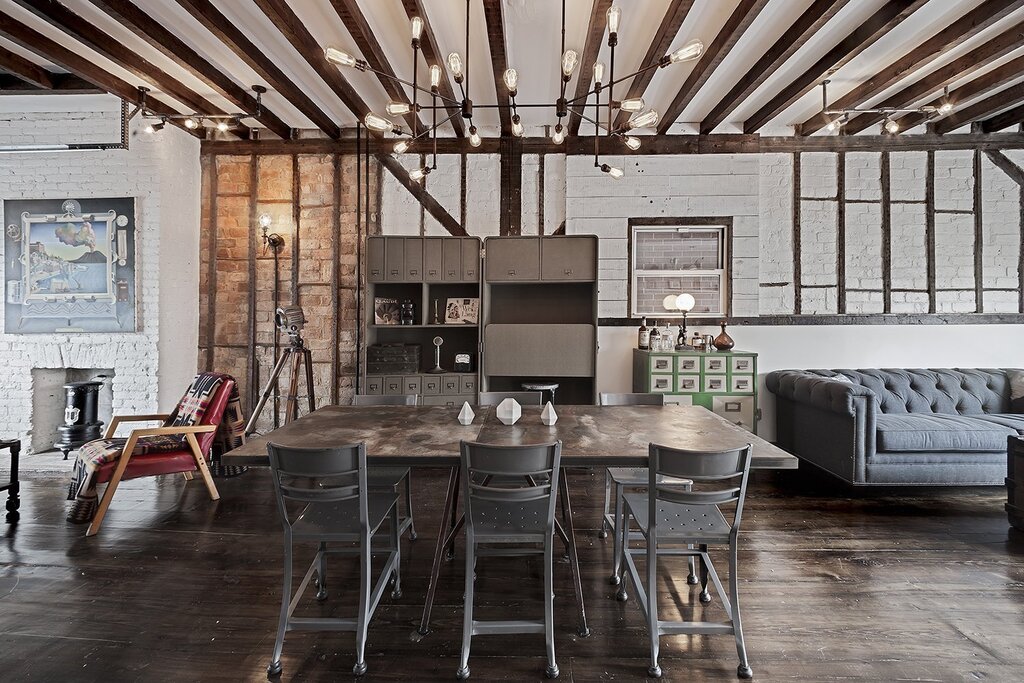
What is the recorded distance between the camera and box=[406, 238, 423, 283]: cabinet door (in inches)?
209

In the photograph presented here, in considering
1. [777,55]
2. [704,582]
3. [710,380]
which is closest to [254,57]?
[777,55]

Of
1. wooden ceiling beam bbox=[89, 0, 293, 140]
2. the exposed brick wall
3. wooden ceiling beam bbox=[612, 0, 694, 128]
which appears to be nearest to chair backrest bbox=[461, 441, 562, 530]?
wooden ceiling beam bbox=[612, 0, 694, 128]

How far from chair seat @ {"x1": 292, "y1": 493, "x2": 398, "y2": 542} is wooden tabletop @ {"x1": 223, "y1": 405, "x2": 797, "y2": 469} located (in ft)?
0.95

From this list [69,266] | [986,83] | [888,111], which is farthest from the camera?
[69,266]

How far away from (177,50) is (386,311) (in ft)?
9.20

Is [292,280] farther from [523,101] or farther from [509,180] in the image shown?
[523,101]

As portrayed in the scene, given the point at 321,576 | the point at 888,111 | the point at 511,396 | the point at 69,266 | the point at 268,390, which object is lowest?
the point at 321,576

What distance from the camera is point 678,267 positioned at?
18.5 ft

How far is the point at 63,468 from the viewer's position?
4.82 meters

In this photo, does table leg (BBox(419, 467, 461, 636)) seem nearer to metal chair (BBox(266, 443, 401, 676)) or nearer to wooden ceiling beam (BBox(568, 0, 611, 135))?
metal chair (BBox(266, 443, 401, 676))

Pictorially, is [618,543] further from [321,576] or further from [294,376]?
[294,376]

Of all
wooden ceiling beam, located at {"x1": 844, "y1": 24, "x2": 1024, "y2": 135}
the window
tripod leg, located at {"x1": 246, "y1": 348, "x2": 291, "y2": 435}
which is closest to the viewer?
wooden ceiling beam, located at {"x1": 844, "y1": 24, "x2": 1024, "y2": 135}

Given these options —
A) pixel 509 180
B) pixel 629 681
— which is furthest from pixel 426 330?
pixel 629 681

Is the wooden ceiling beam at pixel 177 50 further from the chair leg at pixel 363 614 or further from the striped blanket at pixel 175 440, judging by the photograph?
the chair leg at pixel 363 614
